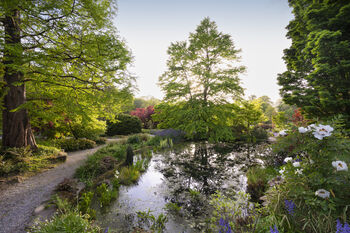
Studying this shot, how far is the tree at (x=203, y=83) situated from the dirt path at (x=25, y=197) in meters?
5.97

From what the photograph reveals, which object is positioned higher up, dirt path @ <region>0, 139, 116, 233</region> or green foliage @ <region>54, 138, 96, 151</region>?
green foliage @ <region>54, 138, 96, 151</region>

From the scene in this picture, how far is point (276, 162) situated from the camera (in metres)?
5.29

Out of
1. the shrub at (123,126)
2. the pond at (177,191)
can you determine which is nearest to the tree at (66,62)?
the pond at (177,191)

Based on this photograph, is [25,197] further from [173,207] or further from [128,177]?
[173,207]

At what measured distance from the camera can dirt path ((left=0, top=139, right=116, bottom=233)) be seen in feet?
8.07

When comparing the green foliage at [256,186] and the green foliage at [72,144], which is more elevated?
the green foliage at [72,144]

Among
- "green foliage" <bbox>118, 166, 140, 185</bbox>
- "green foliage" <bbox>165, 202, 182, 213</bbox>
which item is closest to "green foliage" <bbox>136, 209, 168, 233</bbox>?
"green foliage" <bbox>165, 202, 182, 213</bbox>

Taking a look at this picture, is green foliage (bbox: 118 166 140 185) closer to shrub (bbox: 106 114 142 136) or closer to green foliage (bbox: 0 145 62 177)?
green foliage (bbox: 0 145 62 177)

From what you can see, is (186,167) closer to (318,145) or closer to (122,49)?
(318,145)

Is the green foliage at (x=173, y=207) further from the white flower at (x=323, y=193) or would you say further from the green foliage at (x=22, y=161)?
the green foliage at (x=22, y=161)

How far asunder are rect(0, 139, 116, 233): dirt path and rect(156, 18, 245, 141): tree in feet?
19.6

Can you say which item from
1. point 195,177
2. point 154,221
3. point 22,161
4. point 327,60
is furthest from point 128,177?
point 327,60

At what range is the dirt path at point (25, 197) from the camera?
246 cm

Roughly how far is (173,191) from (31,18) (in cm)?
671
